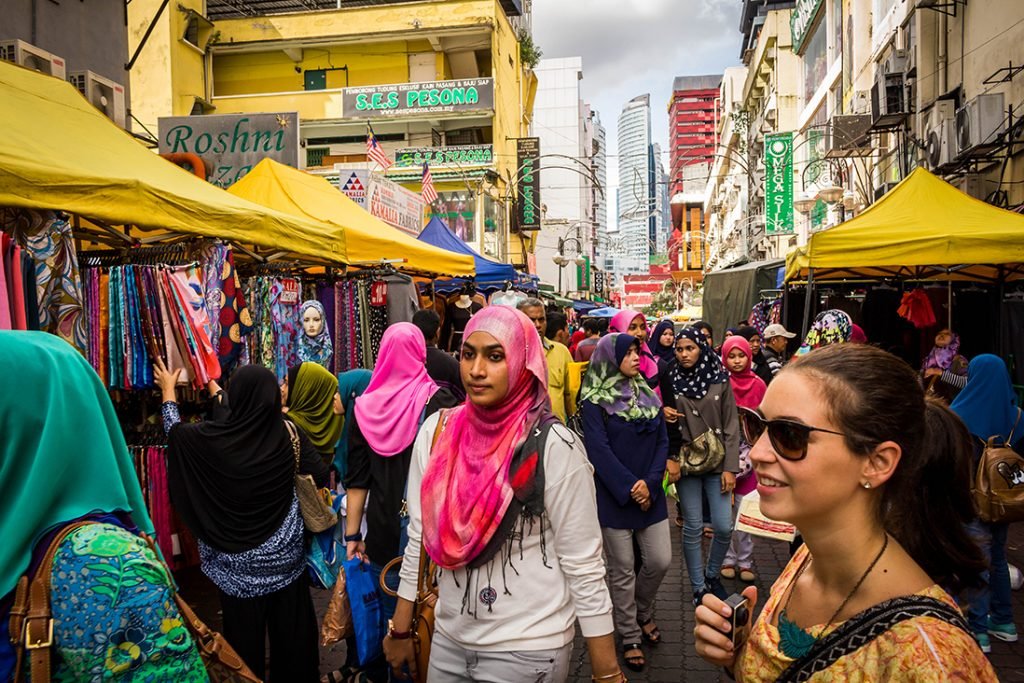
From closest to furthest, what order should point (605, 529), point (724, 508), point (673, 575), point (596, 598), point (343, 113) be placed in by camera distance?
point (596, 598), point (605, 529), point (724, 508), point (673, 575), point (343, 113)

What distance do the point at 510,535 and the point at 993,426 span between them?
378cm

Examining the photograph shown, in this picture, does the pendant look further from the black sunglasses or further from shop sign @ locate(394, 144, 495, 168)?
shop sign @ locate(394, 144, 495, 168)

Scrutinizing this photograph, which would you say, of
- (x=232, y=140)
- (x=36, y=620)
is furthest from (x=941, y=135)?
(x=36, y=620)

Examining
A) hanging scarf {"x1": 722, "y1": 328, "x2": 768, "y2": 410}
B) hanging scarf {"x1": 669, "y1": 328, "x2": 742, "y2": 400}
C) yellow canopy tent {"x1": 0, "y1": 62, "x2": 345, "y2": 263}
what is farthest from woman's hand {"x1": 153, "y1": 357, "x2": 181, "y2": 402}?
hanging scarf {"x1": 722, "y1": 328, "x2": 768, "y2": 410}

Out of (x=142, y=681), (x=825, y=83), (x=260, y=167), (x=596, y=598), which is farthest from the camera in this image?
(x=825, y=83)

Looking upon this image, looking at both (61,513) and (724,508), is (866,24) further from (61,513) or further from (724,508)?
(61,513)

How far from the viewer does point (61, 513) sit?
164 centimetres

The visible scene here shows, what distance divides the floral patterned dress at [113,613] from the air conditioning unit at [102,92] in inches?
316

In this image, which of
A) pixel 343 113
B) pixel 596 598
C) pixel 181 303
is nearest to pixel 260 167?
pixel 181 303

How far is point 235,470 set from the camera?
11.5ft

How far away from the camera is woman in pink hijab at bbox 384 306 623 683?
2488 millimetres

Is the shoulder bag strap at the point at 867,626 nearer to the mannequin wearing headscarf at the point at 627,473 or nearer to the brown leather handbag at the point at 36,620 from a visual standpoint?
the brown leather handbag at the point at 36,620

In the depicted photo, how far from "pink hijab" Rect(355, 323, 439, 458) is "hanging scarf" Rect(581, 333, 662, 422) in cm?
114

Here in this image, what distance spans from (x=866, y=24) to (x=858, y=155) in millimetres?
4755
